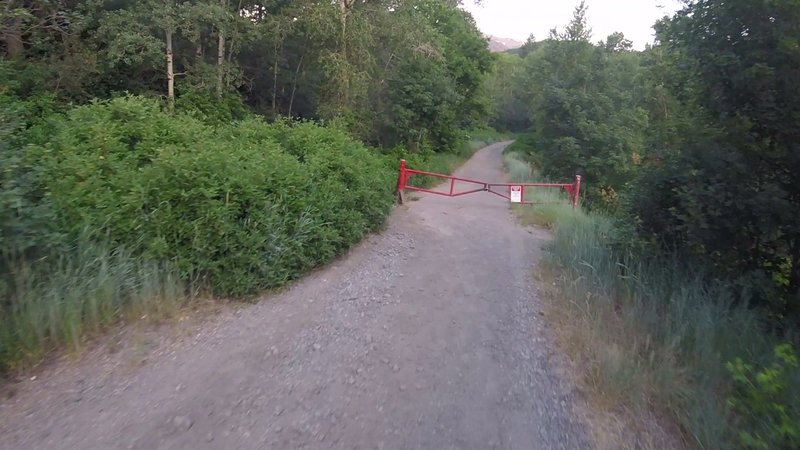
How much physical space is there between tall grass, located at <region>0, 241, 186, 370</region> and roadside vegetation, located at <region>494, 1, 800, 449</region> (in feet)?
12.3

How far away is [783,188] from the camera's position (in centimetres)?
635

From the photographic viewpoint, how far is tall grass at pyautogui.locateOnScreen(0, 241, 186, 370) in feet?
14.6

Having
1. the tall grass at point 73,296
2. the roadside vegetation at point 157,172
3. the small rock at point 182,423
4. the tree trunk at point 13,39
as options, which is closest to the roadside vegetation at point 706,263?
the small rock at point 182,423

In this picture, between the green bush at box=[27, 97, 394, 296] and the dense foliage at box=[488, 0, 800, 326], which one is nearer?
the green bush at box=[27, 97, 394, 296]

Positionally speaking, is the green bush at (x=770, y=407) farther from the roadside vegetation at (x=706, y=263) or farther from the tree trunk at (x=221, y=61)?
the tree trunk at (x=221, y=61)

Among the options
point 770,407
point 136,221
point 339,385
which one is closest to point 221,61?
point 136,221

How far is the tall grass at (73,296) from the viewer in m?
4.46

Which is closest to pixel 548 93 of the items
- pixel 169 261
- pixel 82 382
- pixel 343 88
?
pixel 343 88

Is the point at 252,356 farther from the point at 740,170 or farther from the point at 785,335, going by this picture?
the point at 740,170

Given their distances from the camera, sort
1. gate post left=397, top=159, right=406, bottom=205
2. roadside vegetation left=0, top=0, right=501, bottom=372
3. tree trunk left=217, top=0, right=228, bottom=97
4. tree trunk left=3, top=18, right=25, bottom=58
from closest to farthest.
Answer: roadside vegetation left=0, top=0, right=501, bottom=372
tree trunk left=3, top=18, right=25, bottom=58
gate post left=397, top=159, right=406, bottom=205
tree trunk left=217, top=0, right=228, bottom=97

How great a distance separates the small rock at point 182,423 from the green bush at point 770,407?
3.25 m

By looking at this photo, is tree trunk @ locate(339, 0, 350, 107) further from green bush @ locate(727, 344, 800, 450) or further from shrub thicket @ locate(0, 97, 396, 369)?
green bush @ locate(727, 344, 800, 450)

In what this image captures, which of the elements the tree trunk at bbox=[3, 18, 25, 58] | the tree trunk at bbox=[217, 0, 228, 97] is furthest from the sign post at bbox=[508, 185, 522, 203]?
the tree trunk at bbox=[3, 18, 25, 58]

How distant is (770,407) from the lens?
3693mm
